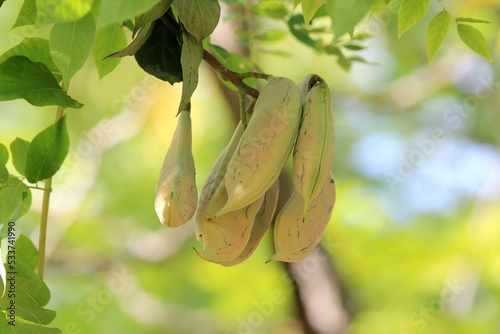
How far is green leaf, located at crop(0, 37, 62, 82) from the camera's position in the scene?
37.9 inches

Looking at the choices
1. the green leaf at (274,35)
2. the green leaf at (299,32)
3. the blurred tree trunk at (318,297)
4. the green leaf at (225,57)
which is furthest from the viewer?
the blurred tree trunk at (318,297)

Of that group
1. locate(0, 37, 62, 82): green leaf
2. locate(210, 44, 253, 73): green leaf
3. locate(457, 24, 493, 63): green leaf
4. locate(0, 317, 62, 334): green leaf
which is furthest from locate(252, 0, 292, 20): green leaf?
locate(0, 317, 62, 334): green leaf

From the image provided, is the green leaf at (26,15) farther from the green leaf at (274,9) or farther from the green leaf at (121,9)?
the green leaf at (274,9)

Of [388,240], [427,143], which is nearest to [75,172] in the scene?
[388,240]

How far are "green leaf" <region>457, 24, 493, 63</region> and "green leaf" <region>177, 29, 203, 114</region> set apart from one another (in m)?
0.43

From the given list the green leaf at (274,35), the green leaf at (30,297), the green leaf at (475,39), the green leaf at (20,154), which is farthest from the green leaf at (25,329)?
the green leaf at (274,35)

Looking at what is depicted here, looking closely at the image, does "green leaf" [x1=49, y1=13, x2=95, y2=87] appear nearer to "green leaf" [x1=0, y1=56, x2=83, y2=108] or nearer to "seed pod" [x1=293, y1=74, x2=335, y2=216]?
"green leaf" [x1=0, y1=56, x2=83, y2=108]

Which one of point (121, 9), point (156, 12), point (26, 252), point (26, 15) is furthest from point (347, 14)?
point (26, 252)

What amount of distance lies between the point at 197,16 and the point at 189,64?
53mm

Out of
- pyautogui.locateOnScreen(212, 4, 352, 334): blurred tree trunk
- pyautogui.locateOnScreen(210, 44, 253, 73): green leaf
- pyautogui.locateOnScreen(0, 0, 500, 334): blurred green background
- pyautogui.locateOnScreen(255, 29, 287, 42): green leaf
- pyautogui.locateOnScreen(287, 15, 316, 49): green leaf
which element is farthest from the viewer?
pyautogui.locateOnScreen(0, 0, 500, 334): blurred green background

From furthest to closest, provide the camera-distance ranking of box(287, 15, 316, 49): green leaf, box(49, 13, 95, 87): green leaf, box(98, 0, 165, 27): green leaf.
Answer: box(287, 15, 316, 49): green leaf < box(49, 13, 95, 87): green leaf < box(98, 0, 165, 27): green leaf

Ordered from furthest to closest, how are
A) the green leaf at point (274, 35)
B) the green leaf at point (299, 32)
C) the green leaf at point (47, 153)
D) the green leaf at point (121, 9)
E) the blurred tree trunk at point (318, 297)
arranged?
the blurred tree trunk at point (318, 297)
the green leaf at point (274, 35)
the green leaf at point (299, 32)
the green leaf at point (47, 153)
the green leaf at point (121, 9)

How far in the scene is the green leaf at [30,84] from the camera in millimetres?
875

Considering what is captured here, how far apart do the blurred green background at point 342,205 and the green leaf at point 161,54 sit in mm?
2198
